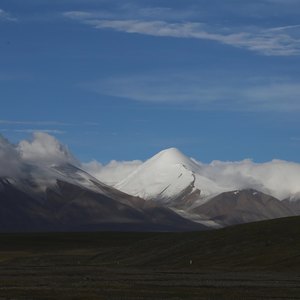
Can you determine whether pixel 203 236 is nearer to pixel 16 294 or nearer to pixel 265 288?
pixel 265 288

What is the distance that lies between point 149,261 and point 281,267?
37.8m

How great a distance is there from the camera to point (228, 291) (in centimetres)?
8238

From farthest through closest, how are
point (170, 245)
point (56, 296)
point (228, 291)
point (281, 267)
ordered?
point (170, 245) → point (281, 267) → point (228, 291) → point (56, 296)

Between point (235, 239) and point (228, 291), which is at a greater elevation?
point (235, 239)

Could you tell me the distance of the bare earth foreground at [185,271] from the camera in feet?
262

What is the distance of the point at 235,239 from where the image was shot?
579ft

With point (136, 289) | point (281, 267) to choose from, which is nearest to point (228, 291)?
point (136, 289)

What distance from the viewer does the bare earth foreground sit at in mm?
79938

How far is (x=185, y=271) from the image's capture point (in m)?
129

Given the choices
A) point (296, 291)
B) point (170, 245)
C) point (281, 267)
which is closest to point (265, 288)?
point (296, 291)

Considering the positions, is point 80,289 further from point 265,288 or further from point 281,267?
point 281,267

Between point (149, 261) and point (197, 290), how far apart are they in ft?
275

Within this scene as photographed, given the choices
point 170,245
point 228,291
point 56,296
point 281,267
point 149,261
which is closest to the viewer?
point 56,296

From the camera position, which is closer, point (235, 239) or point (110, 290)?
point (110, 290)
